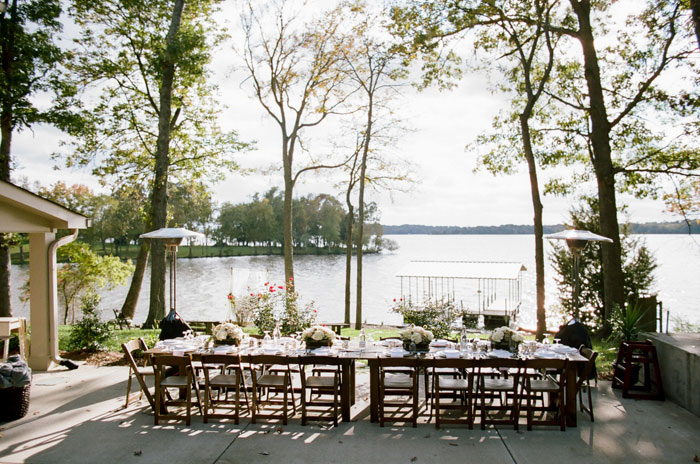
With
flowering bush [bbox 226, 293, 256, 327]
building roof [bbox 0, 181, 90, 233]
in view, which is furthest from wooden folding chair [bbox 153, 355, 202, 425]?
flowering bush [bbox 226, 293, 256, 327]

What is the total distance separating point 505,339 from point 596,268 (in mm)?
11716

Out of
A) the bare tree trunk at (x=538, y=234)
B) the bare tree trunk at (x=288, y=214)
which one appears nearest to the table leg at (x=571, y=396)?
the bare tree trunk at (x=538, y=234)

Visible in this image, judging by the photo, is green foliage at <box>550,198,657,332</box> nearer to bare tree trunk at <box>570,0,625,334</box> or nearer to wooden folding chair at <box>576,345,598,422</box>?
bare tree trunk at <box>570,0,625,334</box>

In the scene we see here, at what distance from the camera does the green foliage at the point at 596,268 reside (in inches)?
619

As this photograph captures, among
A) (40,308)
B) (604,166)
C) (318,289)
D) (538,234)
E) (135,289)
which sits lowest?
(318,289)

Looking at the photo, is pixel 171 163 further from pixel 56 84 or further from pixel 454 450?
pixel 454 450

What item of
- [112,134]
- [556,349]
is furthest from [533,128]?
[112,134]

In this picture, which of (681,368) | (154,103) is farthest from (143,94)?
(681,368)

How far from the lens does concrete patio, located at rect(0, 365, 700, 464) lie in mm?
4887

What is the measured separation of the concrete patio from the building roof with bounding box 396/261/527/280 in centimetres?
1232

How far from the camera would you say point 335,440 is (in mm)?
5316

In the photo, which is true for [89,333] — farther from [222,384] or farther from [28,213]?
[222,384]

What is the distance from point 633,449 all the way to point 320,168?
17.1 meters

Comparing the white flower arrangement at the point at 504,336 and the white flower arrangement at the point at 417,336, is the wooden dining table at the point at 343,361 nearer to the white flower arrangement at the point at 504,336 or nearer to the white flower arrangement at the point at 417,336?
the white flower arrangement at the point at 417,336
